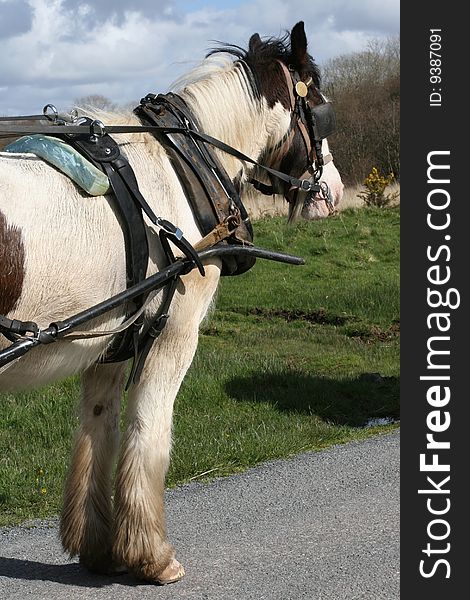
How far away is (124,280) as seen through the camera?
3.60 metres

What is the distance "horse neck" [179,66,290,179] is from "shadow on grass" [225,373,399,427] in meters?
3.19

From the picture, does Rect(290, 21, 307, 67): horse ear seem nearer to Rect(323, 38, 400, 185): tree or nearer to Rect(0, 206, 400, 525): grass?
Rect(0, 206, 400, 525): grass

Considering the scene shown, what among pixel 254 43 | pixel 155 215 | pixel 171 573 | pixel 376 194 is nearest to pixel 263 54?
pixel 254 43

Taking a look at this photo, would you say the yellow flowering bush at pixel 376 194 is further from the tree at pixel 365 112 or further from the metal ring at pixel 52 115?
the metal ring at pixel 52 115

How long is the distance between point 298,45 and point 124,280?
1.57 m

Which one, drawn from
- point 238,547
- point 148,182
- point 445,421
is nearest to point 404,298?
point 445,421

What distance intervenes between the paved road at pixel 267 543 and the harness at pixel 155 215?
96cm

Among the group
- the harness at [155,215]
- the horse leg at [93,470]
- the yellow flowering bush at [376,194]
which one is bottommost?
the horse leg at [93,470]

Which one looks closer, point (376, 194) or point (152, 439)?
point (152, 439)

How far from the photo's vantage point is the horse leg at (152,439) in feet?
12.9

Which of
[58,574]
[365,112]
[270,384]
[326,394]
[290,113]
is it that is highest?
[365,112]

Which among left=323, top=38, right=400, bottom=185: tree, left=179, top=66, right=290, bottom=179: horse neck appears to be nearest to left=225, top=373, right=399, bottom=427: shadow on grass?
left=179, top=66, right=290, bottom=179: horse neck

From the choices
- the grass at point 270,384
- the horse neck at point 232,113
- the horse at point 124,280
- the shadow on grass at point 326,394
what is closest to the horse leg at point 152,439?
the horse at point 124,280

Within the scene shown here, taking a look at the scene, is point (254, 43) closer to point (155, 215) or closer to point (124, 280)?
point (155, 215)
